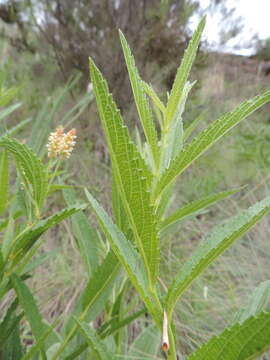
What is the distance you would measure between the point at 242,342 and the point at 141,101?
0.24 meters

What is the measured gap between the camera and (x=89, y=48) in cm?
297

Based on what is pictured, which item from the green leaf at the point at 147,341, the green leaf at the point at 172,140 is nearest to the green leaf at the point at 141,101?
the green leaf at the point at 172,140

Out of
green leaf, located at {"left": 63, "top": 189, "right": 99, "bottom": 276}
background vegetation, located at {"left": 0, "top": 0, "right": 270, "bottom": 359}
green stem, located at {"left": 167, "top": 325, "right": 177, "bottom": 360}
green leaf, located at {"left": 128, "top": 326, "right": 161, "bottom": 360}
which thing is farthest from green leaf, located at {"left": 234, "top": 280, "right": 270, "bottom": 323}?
background vegetation, located at {"left": 0, "top": 0, "right": 270, "bottom": 359}

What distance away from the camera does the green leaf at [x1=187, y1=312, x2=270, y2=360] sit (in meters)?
0.30

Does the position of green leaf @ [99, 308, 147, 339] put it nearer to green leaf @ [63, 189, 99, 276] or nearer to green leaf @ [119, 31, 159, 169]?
green leaf @ [63, 189, 99, 276]

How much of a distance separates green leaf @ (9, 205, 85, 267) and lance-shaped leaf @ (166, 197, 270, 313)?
18 cm

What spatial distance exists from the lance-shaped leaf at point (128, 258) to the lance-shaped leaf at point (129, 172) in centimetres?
2

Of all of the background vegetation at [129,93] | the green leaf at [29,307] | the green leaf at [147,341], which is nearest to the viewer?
the green leaf at [29,307]

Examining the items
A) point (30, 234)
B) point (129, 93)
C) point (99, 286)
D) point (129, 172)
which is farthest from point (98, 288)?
point (129, 93)

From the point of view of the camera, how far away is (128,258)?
1.22 ft

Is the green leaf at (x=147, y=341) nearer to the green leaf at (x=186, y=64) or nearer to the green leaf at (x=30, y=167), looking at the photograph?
the green leaf at (x=30, y=167)

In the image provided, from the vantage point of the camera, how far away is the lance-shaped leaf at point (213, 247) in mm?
355

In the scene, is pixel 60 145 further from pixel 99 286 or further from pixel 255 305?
pixel 255 305

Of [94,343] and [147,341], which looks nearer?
[94,343]
